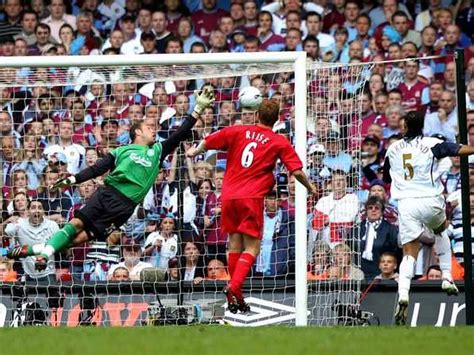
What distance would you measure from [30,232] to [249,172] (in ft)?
11.5

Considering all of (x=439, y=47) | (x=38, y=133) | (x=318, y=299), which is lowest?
(x=318, y=299)

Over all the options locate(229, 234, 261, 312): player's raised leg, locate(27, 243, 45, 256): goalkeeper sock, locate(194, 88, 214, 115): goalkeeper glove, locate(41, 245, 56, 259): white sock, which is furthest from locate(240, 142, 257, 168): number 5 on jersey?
locate(27, 243, 45, 256): goalkeeper sock

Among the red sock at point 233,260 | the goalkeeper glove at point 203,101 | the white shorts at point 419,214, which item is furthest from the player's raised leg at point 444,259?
the goalkeeper glove at point 203,101

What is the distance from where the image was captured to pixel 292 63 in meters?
14.3

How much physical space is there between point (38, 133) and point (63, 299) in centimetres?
223

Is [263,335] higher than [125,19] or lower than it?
lower

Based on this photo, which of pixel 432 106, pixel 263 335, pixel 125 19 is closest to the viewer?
pixel 263 335

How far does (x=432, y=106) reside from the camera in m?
18.0

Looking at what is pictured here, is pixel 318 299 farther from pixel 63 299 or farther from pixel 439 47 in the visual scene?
pixel 439 47

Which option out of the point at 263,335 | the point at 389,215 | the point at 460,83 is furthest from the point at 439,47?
the point at 263,335

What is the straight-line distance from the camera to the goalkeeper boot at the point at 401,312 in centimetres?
1298

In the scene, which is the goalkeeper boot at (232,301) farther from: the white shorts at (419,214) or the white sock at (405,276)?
the white shorts at (419,214)

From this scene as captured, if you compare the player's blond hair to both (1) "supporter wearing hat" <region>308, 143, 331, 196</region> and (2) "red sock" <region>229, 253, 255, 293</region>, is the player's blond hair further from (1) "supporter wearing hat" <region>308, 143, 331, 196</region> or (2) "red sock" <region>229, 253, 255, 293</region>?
(1) "supporter wearing hat" <region>308, 143, 331, 196</region>

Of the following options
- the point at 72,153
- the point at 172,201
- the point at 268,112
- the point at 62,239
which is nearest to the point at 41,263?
the point at 62,239
